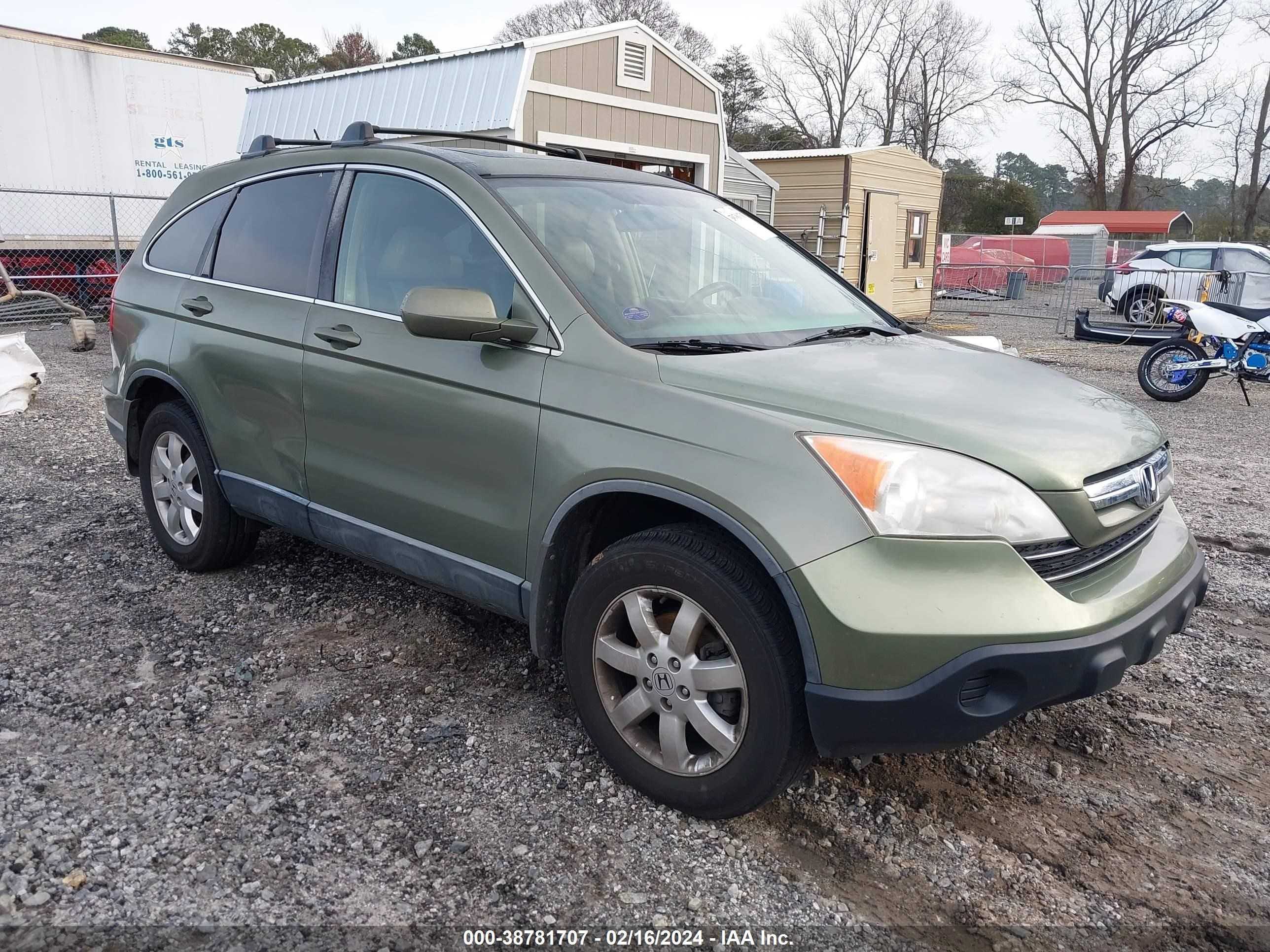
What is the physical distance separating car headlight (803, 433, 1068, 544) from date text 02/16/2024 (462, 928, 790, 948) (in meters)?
1.01

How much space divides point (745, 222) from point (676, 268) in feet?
2.61

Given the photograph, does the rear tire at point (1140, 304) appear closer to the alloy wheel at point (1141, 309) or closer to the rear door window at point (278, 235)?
the alloy wheel at point (1141, 309)

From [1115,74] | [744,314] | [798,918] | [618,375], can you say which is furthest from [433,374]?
[1115,74]

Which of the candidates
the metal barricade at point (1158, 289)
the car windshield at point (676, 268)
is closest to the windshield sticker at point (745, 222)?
the car windshield at point (676, 268)

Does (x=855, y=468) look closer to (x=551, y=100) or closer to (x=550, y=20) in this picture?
(x=551, y=100)

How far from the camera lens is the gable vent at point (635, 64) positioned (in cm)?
1238

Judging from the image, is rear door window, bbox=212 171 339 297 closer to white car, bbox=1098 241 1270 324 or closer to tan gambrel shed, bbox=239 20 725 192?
tan gambrel shed, bbox=239 20 725 192

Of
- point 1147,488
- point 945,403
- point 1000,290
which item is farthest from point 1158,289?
point 945,403

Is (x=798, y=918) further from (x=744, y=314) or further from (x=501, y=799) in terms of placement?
(x=744, y=314)

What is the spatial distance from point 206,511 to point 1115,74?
51.5 m

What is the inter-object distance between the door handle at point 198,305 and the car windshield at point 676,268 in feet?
5.17

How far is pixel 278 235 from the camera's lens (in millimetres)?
3855

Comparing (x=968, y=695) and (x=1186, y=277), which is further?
(x=1186, y=277)

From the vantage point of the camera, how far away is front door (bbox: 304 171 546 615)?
9.78ft
